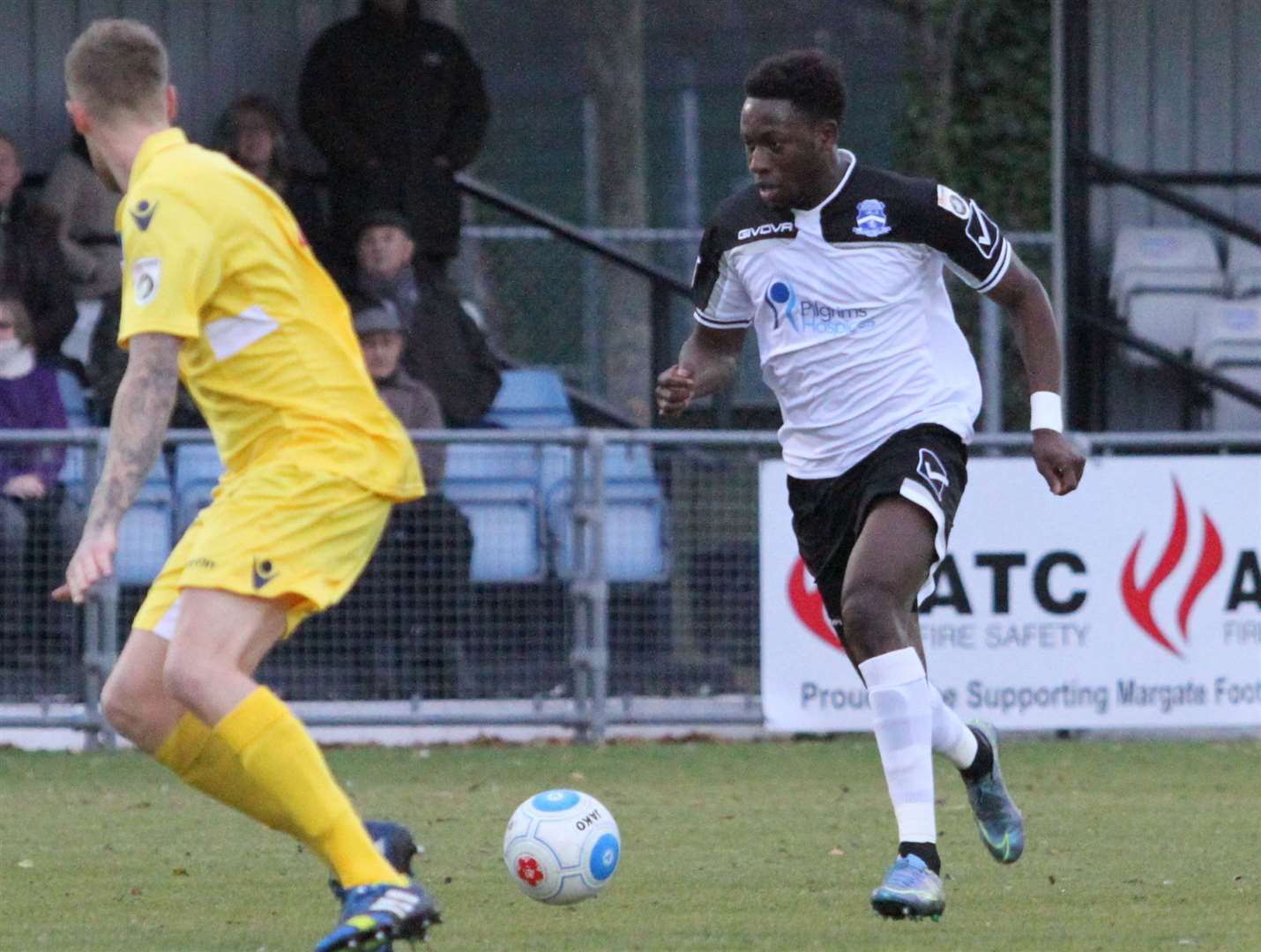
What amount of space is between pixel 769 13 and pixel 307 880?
754 inches

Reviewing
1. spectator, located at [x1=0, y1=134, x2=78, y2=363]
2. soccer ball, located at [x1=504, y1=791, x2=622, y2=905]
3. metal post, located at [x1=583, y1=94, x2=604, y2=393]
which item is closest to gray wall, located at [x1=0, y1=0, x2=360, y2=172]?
spectator, located at [x1=0, y1=134, x2=78, y2=363]

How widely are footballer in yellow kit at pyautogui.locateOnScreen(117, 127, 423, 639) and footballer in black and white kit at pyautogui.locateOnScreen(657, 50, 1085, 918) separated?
1409mm

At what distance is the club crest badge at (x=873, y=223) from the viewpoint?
6.79 metres

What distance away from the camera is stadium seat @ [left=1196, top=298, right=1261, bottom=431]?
13.8 metres

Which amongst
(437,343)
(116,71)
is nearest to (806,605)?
(437,343)

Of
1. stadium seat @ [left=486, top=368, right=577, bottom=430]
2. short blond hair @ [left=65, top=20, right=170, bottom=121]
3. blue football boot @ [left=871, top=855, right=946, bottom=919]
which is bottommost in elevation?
blue football boot @ [left=871, top=855, right=946, bottom=919]

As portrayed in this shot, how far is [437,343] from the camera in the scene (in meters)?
13.0

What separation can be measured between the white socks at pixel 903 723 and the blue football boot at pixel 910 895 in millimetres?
247

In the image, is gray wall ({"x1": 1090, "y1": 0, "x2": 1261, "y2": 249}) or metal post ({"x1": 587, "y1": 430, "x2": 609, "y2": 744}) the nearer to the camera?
metal post ({"x1": 587, "y1": 430, "x2": 609, "y2": 744})

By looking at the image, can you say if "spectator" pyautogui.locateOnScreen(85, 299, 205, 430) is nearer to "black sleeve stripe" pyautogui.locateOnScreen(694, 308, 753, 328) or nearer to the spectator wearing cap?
the spectator wearing cap

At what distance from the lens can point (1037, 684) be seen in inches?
456

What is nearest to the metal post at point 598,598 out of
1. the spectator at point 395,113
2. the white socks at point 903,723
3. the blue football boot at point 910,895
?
the spectator at point 395,113

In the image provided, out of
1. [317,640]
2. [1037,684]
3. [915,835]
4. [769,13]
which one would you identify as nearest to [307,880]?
[915,835]

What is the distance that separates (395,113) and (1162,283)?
4.37 meters
